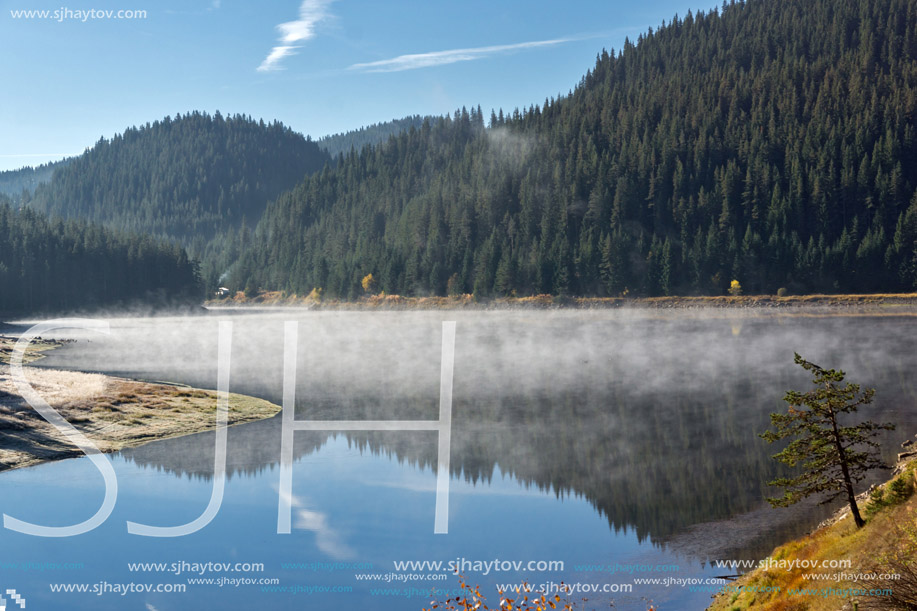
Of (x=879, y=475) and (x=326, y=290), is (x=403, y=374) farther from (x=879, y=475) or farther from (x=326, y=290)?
(x=326, y=290)

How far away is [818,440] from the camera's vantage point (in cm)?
1505

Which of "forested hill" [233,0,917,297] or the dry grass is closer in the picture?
the dry grass

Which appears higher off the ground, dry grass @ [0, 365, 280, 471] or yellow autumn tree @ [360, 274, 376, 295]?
yellow autumn tree @ [360, 274, 376, 295]

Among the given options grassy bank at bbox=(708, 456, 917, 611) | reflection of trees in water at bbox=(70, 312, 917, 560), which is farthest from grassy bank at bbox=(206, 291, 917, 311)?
grassy bank at bbox=(708, 456, 917, 611)

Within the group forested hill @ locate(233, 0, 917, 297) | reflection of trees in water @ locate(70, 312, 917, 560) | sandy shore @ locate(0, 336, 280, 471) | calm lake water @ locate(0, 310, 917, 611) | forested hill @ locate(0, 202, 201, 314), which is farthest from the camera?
forested hill @ locate(0, 202, 201, 314)

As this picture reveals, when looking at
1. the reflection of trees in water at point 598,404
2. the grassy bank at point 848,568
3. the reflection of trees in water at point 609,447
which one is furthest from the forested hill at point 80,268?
the grassy bank at point 848,568

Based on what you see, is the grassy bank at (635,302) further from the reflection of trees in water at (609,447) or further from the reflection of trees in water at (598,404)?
the reflection of trees in water at (609,447)

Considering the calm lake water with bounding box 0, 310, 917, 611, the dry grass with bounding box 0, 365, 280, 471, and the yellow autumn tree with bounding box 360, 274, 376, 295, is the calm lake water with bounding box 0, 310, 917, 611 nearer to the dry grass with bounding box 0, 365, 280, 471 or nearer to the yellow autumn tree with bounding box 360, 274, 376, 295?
the dry grass with bounding box 0, 365, 280, 471

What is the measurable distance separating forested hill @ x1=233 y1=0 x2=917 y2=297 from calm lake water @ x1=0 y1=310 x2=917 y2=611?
8231cm

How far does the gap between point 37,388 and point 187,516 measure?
2269 centimetres

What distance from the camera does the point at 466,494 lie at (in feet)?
82.6

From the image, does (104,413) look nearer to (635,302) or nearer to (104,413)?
(104,413)

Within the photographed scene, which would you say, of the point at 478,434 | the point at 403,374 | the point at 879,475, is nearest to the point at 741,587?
the point at 879,475

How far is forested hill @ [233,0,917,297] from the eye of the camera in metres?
136
